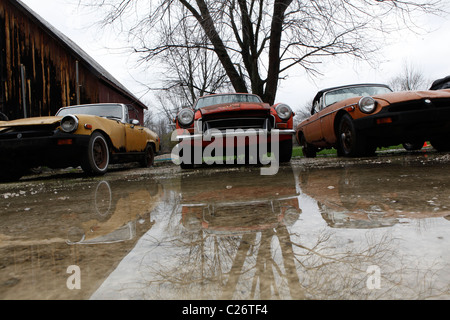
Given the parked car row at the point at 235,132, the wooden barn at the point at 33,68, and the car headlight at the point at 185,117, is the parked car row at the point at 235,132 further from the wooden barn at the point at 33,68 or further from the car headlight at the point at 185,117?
the wooden barn at the point at 33,68

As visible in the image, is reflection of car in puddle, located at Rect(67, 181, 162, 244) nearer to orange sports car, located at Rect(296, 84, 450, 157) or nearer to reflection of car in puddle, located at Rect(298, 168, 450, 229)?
reflection of car in puddle, located at Rect(298, 168, 450, 229)

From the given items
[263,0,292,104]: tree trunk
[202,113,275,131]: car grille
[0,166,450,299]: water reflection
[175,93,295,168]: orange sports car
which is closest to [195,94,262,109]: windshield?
[175,93,295,168]: orange sports car

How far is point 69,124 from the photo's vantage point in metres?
4.74

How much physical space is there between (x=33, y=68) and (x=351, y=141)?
1246cm

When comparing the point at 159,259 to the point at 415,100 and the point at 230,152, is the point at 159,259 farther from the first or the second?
the point at 415,100

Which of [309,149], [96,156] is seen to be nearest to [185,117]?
[96,156]

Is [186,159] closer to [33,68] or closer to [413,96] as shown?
[413,96]

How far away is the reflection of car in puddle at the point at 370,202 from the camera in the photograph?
150cm

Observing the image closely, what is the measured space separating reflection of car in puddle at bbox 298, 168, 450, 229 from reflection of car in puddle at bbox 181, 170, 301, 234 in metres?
0.18

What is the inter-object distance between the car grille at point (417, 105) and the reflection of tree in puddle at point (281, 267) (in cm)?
411

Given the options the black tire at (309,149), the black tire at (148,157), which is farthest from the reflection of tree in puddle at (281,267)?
the black tire at (309,149)

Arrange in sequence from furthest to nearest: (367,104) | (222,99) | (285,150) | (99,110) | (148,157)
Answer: (148,157), (99,110), (222,99), (285,150), (367,104)

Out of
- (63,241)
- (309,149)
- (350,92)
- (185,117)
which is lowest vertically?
(63,241)
